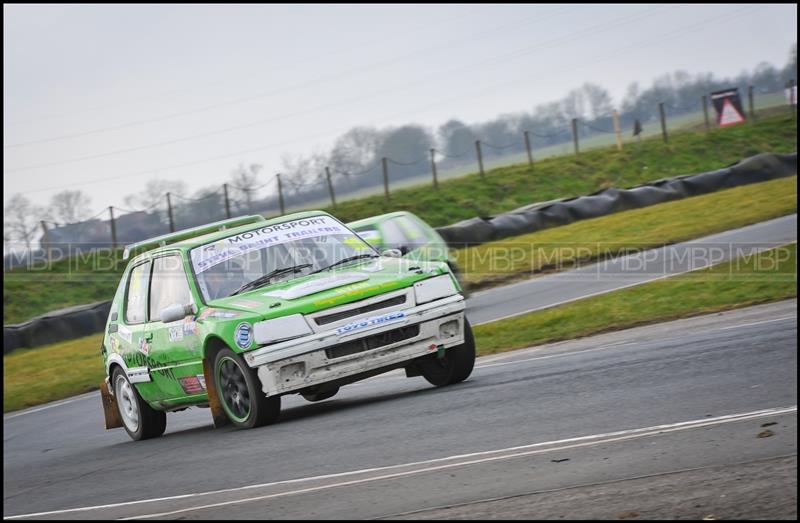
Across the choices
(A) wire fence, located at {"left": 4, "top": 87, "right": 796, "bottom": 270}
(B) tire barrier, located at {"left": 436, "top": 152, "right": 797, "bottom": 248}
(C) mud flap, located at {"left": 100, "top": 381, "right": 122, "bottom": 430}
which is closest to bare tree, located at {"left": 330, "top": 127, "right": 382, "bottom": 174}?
(A) wire fence, located at {"left": 4, "top": 87, "right": 796, "bottom": 270}

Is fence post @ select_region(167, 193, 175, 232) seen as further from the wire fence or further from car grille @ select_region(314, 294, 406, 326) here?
car grille @ select_region(314, 294, 406, 326)

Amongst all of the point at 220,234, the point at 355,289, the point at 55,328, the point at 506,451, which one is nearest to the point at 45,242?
the point at 55,328

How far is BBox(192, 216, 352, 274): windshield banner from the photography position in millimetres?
9633

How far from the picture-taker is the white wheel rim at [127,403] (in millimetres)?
10516

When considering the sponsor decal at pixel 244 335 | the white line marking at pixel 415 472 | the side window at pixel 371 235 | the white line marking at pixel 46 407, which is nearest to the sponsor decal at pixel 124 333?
the sponsor decal at pixel 244 335

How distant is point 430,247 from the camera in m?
16.7

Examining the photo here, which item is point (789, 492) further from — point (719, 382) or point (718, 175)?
point (718, 175)

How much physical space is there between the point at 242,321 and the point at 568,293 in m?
9.75

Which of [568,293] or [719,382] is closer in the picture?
[719,382]

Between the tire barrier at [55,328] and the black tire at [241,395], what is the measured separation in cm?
1736

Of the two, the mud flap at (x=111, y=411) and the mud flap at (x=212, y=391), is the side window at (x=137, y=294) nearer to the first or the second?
the mud flap at (x=111, y=411)

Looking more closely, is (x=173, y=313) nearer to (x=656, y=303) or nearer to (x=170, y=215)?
(x=656, y=303)

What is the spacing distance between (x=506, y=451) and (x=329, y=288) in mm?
2799

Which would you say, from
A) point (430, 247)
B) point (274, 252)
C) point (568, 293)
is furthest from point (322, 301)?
point (568, 293)
